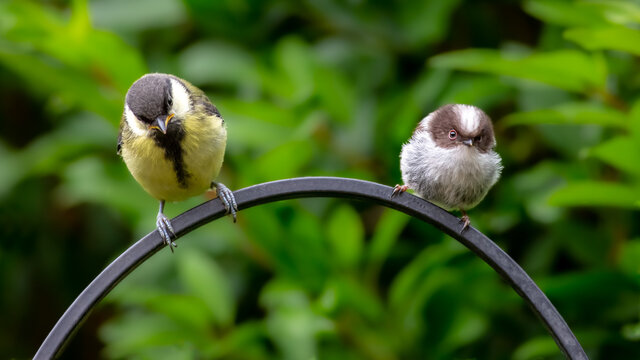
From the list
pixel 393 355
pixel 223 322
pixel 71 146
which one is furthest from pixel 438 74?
pixel 71 146

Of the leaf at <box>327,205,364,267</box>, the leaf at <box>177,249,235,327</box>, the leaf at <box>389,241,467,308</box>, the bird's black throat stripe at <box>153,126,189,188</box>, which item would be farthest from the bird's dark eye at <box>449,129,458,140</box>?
the leaf at <box>177,249,235,327</box>

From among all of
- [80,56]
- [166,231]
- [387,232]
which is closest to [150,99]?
[166,231]

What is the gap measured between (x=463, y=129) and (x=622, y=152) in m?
0.48

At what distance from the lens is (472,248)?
4.98ft

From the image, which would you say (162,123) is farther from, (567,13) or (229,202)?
(567,13)

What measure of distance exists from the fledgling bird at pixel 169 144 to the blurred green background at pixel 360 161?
47cm

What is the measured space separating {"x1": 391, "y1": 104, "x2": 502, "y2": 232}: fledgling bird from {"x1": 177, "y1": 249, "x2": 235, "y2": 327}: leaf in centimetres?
92

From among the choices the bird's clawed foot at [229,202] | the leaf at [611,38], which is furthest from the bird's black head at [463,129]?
the bird's clawed foot at [229,202]

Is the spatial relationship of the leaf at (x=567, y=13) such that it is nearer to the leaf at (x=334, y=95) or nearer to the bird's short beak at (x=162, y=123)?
the leaf at (x=334, y=95)

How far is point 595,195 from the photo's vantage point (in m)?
2.05

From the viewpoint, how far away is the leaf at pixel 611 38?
6.35 feet

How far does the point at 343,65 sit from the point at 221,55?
48cm

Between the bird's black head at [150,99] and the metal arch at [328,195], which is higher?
the bird's black head at [150,99]

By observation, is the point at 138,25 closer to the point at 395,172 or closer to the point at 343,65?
the point at 343,65
